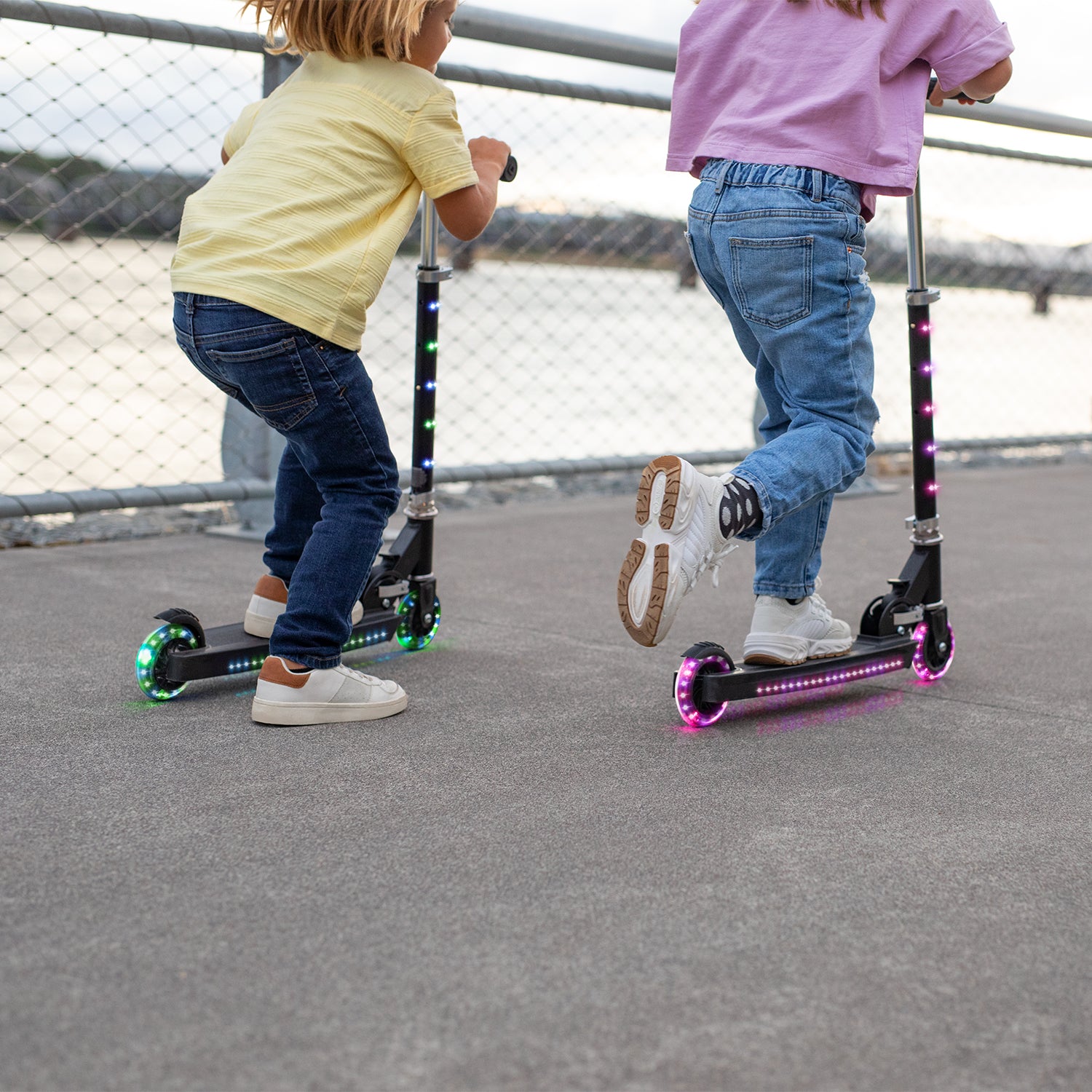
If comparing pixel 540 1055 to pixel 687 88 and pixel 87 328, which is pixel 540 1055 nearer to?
pixel 687 88

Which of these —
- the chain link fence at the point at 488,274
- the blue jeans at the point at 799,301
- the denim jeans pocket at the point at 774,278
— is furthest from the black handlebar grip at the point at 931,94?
the chain link fence at the point at 488,274

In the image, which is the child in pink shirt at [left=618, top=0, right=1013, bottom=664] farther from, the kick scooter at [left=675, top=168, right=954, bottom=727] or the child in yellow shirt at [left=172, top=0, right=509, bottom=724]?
the child in yellow shirt at [left=172, top=0, right=509, bottom=724]

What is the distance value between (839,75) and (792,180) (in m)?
0.19

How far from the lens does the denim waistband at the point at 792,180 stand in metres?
2.06

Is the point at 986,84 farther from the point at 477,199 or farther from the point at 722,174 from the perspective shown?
the point at 477,199

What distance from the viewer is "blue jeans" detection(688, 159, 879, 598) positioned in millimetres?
2055

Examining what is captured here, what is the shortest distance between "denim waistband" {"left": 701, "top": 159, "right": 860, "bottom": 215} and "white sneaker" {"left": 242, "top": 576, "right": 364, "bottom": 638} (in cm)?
98

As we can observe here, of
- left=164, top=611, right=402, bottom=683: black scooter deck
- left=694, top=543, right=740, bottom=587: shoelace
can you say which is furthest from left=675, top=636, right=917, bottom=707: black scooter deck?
left=164, top=611, right=402, bottom=683: black scooter deck

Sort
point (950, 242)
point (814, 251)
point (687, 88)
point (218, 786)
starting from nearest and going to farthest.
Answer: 1. point (218, 786)
2. point (814, 251)
3. point (687, 88)
4. point (950, 242)

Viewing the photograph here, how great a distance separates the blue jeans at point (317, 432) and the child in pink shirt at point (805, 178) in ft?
1.52

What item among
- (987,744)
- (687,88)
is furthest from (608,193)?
(987,744)

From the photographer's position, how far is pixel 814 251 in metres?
2.06

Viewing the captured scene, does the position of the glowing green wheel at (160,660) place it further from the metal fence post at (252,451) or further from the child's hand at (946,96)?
the child's hand at (946,96)

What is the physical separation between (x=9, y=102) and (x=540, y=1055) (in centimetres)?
A: 297
